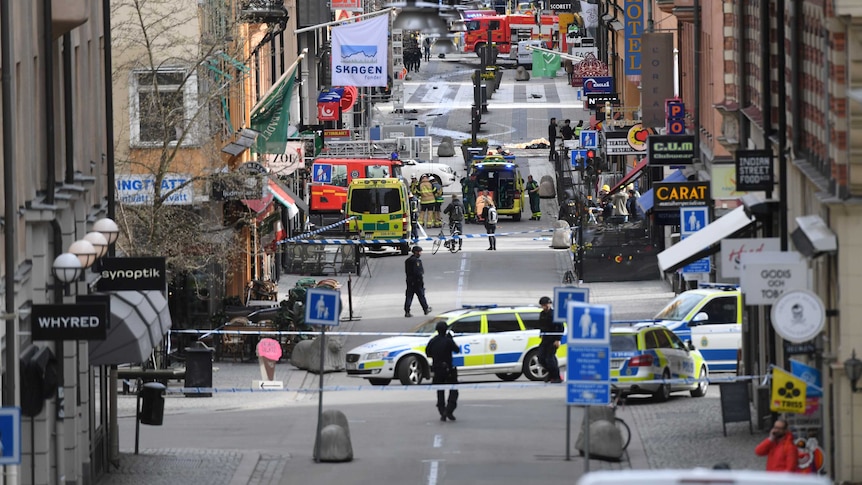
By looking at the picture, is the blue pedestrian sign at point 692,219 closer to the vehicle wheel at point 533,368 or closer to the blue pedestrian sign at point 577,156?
the vehicle wheel at point 533,368

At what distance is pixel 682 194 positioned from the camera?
32812 millimetres

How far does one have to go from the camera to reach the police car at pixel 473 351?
102 ft

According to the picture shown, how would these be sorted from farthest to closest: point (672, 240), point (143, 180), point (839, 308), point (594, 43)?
point (594, 43) < point (672, 240) < point (143, 180) < point (839, 308)

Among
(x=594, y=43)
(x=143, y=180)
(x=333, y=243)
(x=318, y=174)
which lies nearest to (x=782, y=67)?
(x=143, y=180)

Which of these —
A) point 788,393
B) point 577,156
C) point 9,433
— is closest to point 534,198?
point 577,156

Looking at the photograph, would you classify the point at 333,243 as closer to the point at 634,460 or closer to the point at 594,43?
the point at 634,460

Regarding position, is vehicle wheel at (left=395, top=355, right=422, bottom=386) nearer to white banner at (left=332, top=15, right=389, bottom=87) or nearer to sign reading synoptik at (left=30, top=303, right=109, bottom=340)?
sign reading synoptik at (left=30, top=303, right=109, bottom=340)

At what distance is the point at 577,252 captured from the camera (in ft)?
147

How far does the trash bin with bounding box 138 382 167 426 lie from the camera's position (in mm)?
24203

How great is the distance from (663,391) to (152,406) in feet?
27.1

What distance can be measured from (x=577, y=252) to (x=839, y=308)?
24612 millimetres

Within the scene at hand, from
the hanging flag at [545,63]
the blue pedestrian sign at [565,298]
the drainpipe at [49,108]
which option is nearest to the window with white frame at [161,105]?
the blue pedestrian sign at [565,298]

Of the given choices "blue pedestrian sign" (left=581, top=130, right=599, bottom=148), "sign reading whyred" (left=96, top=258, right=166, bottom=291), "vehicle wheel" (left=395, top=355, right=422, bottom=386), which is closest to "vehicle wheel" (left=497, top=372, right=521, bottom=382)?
"vehicle wheel" (left=395, top=355, right=422, bottom=386)

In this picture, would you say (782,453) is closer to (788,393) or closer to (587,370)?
(788,393)
